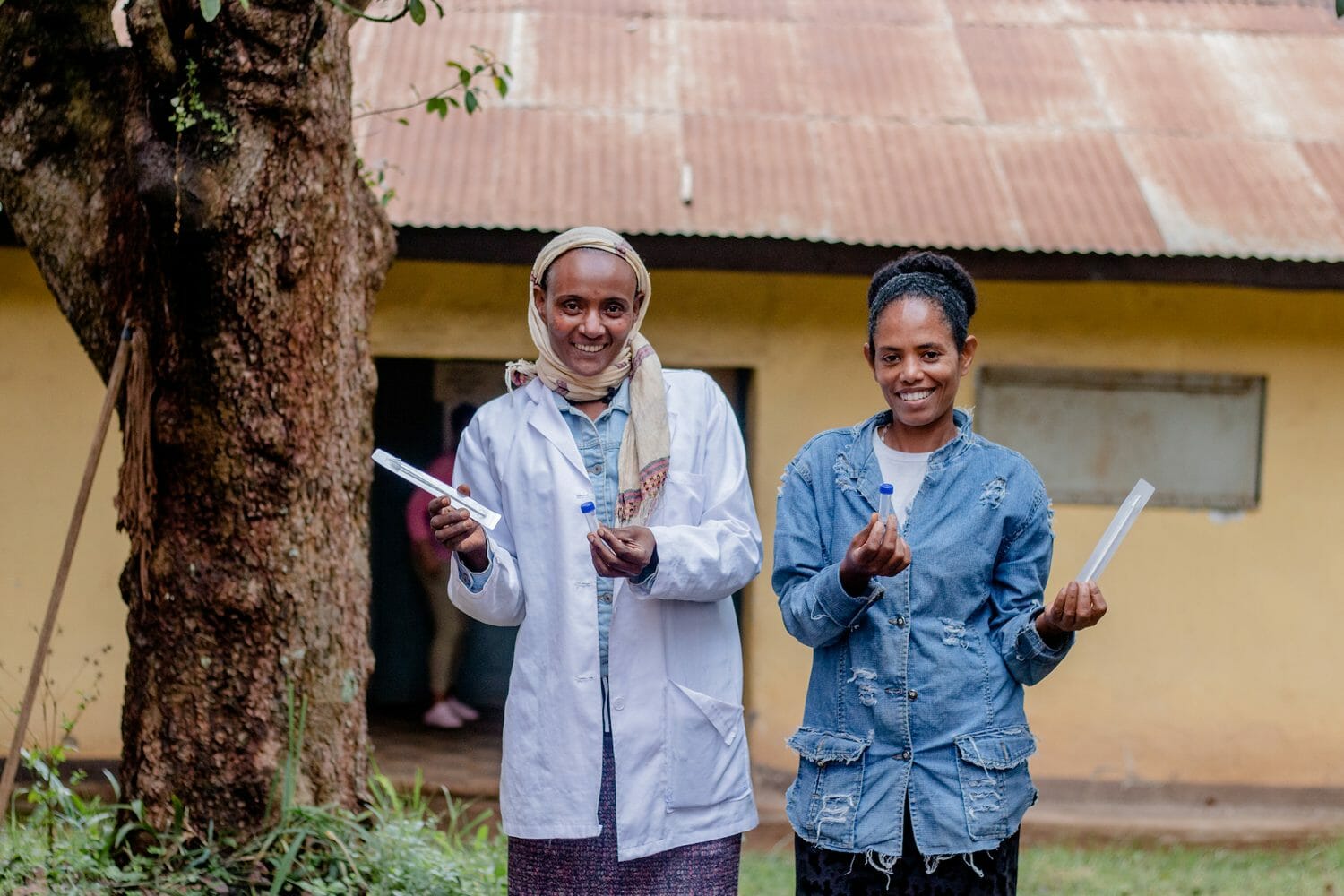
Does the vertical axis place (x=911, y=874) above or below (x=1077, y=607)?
below

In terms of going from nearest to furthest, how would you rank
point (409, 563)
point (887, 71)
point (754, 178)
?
point (754, 178), point (887, 71), point (409, 563)

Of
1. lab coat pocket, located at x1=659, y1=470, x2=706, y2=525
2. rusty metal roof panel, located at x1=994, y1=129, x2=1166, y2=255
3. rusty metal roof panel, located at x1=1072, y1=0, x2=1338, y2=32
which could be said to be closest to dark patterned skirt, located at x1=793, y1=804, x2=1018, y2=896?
lab coat pocket, located at x1=659, y1=470, x2=706, y2=525

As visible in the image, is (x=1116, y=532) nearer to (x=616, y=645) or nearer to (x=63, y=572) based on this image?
(x=616, y=645)

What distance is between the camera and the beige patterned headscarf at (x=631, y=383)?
2.58 m

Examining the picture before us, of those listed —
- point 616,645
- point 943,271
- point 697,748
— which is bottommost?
point 697,748

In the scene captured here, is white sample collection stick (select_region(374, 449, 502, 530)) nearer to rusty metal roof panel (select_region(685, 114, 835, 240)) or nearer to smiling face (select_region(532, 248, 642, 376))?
smiling face (select_region(532, 248, 642, 376))

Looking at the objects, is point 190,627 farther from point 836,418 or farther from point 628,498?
point 836,418

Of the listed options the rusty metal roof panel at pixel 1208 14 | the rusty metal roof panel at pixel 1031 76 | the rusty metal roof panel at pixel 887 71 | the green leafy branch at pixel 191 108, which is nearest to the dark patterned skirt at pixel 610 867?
the green leafy branch at pixel 191 108

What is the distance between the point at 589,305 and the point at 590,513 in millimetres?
402

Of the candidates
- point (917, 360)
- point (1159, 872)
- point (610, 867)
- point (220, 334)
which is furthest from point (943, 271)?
point (1159, 872)

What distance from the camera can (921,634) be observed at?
2436 mm

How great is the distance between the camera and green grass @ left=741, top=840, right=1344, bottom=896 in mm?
5148

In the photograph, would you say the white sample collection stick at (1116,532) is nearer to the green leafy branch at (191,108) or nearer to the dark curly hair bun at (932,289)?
the dark curly hair bun at (932,289)

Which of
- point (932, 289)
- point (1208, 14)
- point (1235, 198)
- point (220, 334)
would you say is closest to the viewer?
point (932, 289)
